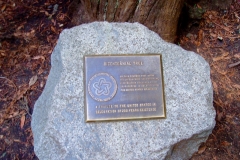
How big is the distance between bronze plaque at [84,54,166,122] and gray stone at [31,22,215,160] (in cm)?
5

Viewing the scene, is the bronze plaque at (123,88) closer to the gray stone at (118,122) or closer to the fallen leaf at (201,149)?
the gray stone at (118,122)

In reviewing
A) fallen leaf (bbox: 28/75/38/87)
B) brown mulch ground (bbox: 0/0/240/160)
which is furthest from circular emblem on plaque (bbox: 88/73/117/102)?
fallen leaf (bbox: 28/75/38/87)

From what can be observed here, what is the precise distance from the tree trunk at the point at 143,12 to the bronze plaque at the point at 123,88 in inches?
32.1

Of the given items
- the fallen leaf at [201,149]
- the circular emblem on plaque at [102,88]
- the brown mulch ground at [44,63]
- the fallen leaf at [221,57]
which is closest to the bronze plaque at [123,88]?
the circular emblem on plaque at [102,88]

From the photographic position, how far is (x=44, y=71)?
324cm

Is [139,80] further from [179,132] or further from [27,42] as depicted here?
[27,42]

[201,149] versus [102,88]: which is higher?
[102,88]

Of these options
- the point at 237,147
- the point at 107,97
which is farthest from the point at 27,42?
the point at 237,147

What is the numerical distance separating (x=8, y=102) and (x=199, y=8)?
2.56m

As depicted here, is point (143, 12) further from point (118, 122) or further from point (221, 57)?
point (118, 122)

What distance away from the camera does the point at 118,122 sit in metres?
2.06

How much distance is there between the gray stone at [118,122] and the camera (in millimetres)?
1998

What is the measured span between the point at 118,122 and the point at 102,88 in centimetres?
29

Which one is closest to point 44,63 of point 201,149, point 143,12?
point 143,12
